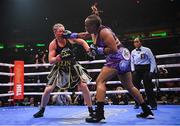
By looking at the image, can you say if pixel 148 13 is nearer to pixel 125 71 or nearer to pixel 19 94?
pixel 19 94

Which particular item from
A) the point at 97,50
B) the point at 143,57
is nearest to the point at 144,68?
the point at 143,57

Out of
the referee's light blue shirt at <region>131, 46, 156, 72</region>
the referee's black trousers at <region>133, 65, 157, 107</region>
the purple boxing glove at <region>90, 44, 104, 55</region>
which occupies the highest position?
the referee's light blue shirt at <region>131, 46, 156, 72</region>

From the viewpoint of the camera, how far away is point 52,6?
1360 cm

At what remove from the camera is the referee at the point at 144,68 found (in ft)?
14.3

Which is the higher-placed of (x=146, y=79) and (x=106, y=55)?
(x=106, y=55)

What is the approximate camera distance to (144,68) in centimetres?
448

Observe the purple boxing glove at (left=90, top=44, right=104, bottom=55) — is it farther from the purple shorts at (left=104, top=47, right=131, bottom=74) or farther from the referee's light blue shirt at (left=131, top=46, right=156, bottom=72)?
the referee's light blue shirt at (left=131, top=46, right=156, bottom=72)

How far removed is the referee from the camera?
437cm

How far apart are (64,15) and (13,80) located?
899cm

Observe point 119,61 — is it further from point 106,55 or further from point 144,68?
point 144,68

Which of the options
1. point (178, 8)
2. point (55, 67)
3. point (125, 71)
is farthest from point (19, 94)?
point (178, 8)

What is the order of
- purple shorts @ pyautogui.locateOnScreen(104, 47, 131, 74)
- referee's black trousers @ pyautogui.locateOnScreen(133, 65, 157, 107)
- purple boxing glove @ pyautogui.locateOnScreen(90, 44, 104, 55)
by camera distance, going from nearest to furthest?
1. purple boxing glove @ pyautogui.locateOnScreen(90, 44, 104, 55)
2. purple shorts @ pyautogui.locateOnScreen(104, 47, 131, 74)
3. referee's black trousers @ pyautogui.locateOnScreen(133, 65, 157, 107)

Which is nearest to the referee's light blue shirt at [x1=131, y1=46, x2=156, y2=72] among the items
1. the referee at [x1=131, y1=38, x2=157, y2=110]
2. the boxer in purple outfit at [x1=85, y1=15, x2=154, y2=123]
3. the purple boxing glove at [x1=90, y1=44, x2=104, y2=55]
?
the referee at [x1=131, y1=38, x2=157, y2=110]

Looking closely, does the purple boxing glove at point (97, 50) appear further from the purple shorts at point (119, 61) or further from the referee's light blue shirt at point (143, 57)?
the referee's light blue shirt at point (143, 57)
